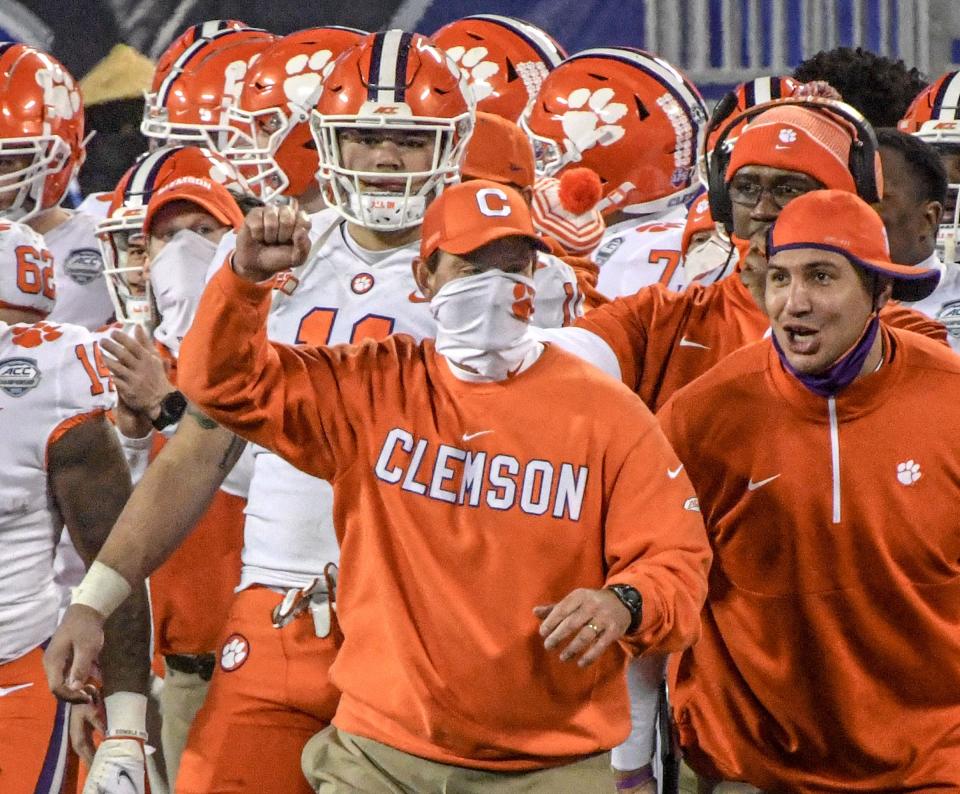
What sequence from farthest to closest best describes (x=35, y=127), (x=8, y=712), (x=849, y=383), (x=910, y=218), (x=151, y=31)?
(x=151, y=31)
(x=35, y=127)
(x=910, y=218)
(x=8, y=712)
(x=849, y=383)

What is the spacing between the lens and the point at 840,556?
3.46 meters

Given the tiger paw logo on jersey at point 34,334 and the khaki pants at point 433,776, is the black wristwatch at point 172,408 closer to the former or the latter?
the tiger paw logo on jersey at point 34,334

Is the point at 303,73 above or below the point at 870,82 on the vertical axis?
above

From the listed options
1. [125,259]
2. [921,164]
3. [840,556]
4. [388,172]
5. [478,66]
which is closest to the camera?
[840,556]

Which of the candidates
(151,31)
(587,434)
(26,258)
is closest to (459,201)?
(587,434)

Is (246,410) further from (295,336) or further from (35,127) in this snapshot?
(35,127)

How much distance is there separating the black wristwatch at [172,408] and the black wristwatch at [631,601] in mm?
1437

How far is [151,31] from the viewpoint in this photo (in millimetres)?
9430

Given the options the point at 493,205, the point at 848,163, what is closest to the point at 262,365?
the point at 493,205

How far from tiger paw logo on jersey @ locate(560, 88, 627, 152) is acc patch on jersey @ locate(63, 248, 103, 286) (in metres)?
1.54

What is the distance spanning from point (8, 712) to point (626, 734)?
1.35 metres

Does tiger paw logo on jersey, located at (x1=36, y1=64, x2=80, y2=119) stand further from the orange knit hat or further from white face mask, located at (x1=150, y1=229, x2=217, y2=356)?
the orange knit hat

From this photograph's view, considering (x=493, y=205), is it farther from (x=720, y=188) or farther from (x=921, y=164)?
(x=921, y=164)

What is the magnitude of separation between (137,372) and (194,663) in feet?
2.52
